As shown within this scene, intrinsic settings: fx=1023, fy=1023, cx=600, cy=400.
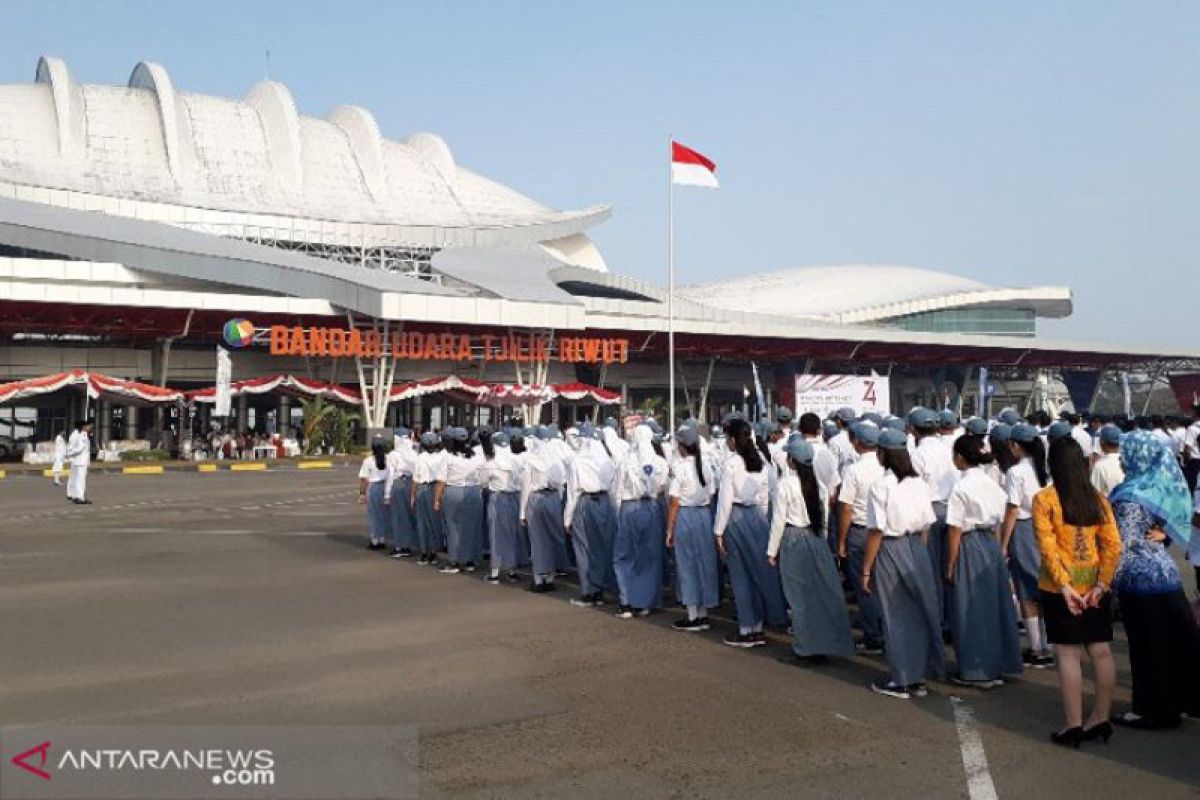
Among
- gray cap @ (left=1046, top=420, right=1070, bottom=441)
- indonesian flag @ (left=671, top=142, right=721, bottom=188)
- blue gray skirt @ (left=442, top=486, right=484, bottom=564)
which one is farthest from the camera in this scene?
indonesian flag @ (left=671, top=142, right=721, bottom=188)

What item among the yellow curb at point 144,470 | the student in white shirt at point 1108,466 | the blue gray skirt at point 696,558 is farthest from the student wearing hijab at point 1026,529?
the yellow curb at point 144,470

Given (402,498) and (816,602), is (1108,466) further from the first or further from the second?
(402,498)

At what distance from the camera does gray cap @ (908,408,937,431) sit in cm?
786

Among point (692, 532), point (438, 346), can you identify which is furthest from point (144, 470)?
point (692, 532)

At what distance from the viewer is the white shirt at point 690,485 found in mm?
8938

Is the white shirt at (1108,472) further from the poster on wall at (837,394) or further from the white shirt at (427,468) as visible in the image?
the poster on wall at (837,394)

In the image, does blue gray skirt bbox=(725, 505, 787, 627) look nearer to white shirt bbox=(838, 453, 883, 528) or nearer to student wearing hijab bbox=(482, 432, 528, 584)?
white shirt bbox=(838, 453, 883, 528)

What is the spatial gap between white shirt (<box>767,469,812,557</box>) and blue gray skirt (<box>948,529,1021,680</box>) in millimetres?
1139

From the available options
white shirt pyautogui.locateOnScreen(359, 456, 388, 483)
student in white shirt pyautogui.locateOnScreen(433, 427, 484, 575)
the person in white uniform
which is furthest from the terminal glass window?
student in white shirt pyautogui.locateOnScreen(433, 427, 484, 575)

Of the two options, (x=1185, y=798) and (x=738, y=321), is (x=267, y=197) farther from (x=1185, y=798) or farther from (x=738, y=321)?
(x=1185, y=798)

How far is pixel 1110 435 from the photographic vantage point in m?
→ 8.99

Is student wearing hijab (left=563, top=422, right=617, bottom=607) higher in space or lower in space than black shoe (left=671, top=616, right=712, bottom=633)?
higher

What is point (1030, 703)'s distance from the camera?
21.4 ft

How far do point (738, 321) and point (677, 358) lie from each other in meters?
3.90
